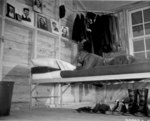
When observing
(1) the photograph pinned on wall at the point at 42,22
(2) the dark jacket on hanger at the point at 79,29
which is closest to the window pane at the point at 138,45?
(2) the dark jacket on hanger at the point at 79,29

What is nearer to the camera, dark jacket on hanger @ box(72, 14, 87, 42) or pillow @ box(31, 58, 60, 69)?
pillow @ box(31, 58, 60, 69)

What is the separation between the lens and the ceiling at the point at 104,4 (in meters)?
3.98

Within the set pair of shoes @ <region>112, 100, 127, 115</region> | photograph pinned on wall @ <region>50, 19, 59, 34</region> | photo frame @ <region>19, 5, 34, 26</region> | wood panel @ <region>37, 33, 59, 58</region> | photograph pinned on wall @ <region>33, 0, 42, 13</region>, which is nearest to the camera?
pair of shoes @ <region>112, 100, 127, 115</region>

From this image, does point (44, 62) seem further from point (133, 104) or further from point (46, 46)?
point (133, 104)

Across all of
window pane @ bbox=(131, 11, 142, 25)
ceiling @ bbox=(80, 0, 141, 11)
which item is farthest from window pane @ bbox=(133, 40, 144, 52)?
ceiling @ bbox=(80, 0, 141, 11)

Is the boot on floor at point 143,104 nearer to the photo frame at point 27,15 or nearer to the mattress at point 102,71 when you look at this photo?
the mattress at point 102,71

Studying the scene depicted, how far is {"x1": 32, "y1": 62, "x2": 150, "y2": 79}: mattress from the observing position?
1.71 metres

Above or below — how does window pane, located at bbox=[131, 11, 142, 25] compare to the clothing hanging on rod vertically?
above

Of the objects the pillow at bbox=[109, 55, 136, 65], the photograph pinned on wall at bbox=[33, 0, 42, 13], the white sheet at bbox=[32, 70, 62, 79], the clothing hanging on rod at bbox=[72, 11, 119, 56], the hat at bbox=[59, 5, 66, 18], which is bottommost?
the white sheet at bbox=[32, 70, 62, 79]

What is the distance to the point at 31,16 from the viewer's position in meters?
2.85

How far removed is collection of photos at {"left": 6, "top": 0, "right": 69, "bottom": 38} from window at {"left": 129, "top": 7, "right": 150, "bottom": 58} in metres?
1.58

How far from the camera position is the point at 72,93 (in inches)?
146

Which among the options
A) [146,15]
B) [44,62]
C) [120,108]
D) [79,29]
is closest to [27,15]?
[44,62]

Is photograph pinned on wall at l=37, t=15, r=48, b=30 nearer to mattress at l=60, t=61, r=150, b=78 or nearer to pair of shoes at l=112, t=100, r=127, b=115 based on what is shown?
mattress at l=60, t=61, r=150, b=78
